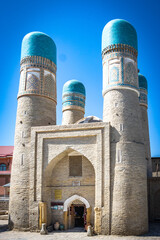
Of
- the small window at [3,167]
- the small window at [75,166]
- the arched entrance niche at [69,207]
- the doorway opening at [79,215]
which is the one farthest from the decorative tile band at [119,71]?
the small window at [3,167]

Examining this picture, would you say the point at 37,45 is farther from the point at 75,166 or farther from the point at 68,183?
the point at 68,183

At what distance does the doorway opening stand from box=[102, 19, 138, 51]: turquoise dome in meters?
10.7

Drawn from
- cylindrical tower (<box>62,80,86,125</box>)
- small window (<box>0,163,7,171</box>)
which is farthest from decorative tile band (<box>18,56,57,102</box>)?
small window (<box>0,163,7,171</box>)

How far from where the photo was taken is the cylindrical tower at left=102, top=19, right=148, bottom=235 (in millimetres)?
14289

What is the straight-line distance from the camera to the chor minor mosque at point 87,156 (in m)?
14.6

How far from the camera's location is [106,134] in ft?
50.6

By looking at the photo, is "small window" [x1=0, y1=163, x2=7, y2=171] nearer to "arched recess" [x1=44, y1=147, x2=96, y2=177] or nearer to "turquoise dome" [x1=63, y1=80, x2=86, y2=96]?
"turquoise dome" [x1=63, y1=80, x2=86, y2=96]

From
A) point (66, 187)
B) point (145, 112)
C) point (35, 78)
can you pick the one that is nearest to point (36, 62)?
point (35, 78)

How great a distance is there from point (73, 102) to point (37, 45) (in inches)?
310

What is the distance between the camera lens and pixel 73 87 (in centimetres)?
2555

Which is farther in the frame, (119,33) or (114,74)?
(119,33)

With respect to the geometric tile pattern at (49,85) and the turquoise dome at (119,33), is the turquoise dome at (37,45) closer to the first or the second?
the geometric tile pattern at (49,85)

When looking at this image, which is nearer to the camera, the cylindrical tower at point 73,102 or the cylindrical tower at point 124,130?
the cylindrical tower at point 124,130

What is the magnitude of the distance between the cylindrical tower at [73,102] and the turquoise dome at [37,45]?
6.60 meters
